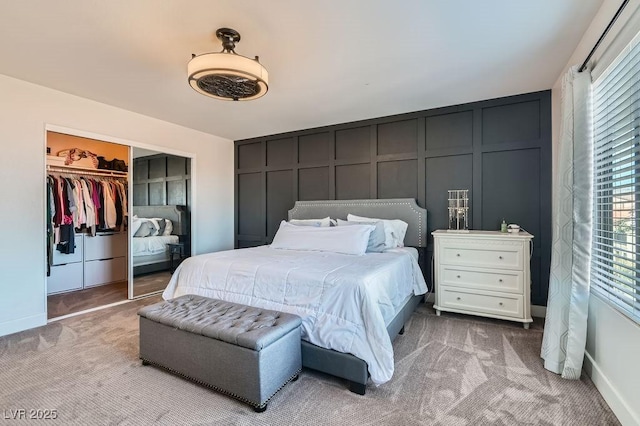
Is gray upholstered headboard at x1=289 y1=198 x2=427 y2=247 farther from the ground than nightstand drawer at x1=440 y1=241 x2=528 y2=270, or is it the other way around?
gray upholstered headboard at x1=289 y1=198 x2=427 y2=247

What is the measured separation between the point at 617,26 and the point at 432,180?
2.26 meters

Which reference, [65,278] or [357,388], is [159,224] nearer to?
[65,278]

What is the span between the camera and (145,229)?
425cm

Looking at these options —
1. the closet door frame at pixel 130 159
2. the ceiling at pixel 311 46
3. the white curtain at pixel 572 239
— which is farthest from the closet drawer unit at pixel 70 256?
the white curtain at pixel 572 239

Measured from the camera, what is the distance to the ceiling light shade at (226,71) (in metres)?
2.11

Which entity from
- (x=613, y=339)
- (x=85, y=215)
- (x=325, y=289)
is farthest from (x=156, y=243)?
(x=613, y=339)

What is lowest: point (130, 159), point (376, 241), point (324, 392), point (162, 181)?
point (324, 392)

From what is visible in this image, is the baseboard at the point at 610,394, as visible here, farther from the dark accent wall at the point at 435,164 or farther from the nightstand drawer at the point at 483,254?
the dark accent wall at the point at 435,164

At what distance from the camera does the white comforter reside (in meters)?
1.94

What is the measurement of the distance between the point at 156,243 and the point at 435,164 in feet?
13.4

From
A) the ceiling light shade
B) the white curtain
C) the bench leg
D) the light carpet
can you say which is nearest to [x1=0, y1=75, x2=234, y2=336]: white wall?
the light carpet

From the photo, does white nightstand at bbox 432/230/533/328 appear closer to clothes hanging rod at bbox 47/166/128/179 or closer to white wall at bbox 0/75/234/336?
white wall at bbox 0/75/234/336

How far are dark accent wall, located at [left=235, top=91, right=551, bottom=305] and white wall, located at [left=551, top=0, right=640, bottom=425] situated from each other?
1.25 meters

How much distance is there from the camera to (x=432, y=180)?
153 inches
